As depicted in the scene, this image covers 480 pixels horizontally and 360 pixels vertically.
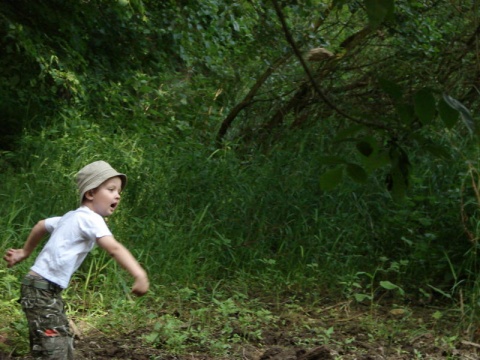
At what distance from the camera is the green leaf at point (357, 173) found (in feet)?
10.2

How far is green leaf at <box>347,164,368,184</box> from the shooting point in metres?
3.11

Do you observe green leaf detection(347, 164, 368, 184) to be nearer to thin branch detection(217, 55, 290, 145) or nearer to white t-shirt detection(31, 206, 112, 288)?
white t-shirt detection(31, 206, 112, 288)

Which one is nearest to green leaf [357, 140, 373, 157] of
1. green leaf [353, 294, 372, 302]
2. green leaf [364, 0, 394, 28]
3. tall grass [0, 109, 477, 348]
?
green leaf [364, 0, 394, 28]

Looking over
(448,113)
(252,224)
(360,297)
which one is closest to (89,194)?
(448,113)

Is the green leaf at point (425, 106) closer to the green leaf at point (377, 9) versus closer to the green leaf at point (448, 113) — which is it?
the green leaf at point (448, 113)

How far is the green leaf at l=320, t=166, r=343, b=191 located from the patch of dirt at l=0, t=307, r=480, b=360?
1.70 metres

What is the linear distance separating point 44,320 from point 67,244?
1.22ft

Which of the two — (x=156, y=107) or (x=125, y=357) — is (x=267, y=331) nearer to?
(x=125, y=357)

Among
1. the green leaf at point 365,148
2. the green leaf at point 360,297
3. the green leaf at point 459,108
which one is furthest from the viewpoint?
the green leaf at point 360,297

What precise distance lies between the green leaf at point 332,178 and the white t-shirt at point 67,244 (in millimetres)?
1285

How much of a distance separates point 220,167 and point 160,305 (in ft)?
8.23

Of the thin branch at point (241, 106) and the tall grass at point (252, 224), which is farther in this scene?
the thin branch at point (241, 106)

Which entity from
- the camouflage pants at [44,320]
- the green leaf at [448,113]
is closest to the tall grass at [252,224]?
the camouflage pants at [44,320]

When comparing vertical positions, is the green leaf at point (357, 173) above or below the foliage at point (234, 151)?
above
